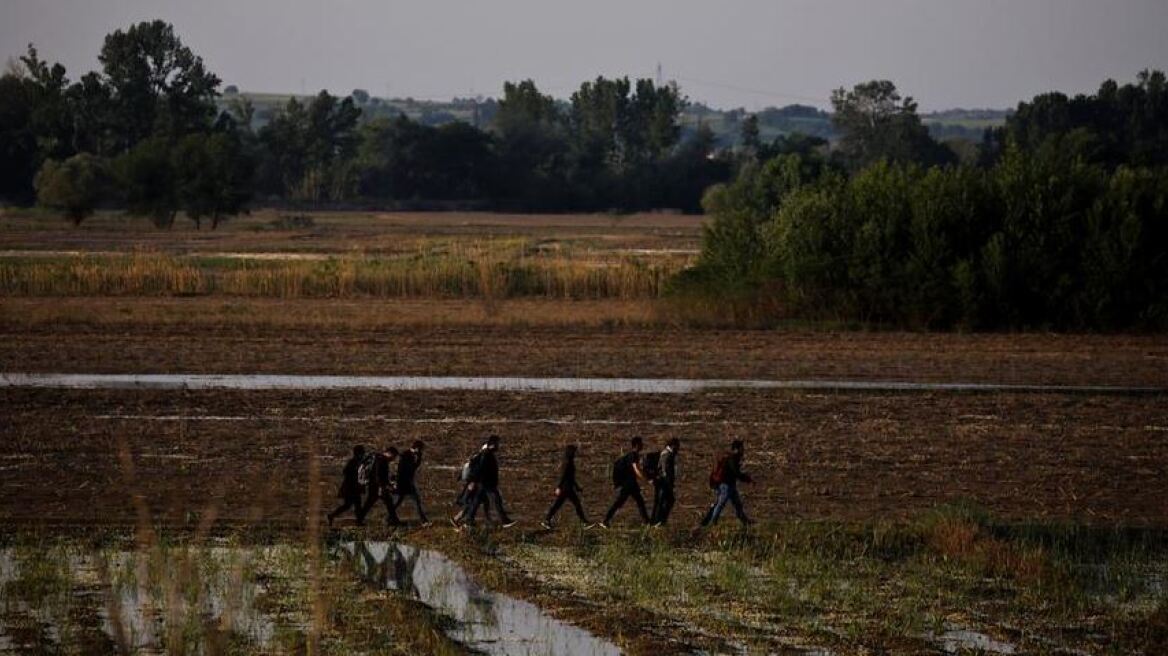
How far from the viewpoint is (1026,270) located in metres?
45.9

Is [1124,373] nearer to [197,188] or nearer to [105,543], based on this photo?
[105,543]

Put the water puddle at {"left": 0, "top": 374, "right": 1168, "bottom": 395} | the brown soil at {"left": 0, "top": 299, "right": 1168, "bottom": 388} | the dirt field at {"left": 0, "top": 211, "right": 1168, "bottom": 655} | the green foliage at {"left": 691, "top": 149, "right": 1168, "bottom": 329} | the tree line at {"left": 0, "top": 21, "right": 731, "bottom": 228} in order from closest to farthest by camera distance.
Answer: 1. the dirt field at {"left": 0, "top": 211, "right": 1168, "bottom": 655}
2. the water puddle at {"left": 0, "top": 374, "right": 1168, "bottom": 395}
3. the brown soil at {"left": 0, "top": 299, "right": 1168, "bottom": 388}
4. the green foliage at {"left": 691, "top": 149, "right": 1168, "bottom": 329}
5. the tree line at {"left": 0, "top": 21, "right": 731, "bottom": 228}

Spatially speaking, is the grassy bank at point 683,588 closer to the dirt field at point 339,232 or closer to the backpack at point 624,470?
the backpack at point 624,470

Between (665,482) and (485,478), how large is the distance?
2.04 m

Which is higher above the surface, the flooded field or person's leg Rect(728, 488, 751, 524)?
person's leg Rect(728, 488, 751, 524)

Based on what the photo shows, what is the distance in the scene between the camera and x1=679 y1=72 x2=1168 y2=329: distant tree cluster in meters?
45.9

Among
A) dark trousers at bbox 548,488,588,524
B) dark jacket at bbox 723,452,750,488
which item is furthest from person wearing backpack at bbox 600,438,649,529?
dark jacket at bbox 723,452,750,488

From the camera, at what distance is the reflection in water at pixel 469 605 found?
15023mm

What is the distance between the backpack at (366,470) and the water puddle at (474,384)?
12050 mm

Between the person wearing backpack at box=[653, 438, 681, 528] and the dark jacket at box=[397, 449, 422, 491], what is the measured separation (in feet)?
8.86

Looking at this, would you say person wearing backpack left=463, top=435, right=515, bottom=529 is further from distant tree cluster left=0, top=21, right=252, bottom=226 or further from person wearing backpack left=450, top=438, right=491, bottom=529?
distant tree cluster left=0, top=21, right=252, bottom=226

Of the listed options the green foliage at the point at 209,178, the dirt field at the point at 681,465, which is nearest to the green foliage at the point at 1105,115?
the green foliage at the point at 209,178

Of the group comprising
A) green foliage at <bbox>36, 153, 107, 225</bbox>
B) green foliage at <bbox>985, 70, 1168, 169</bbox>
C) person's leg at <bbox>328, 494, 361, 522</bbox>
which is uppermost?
green foliage at <bbox>985, 70, 1168, 169</bbox>

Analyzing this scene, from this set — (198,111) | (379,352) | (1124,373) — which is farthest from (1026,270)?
(198,111)
